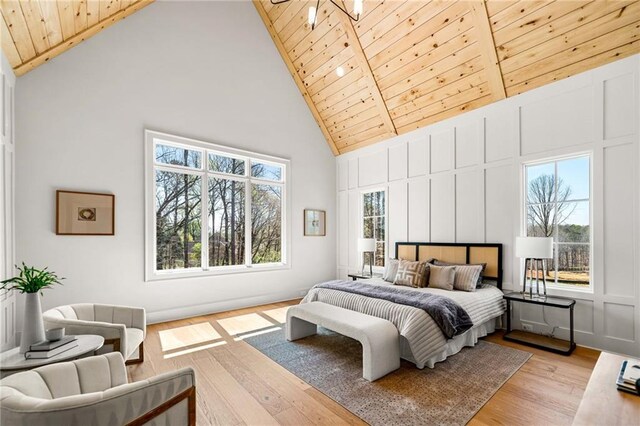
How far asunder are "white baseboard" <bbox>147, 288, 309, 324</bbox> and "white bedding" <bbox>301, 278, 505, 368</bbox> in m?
1.61

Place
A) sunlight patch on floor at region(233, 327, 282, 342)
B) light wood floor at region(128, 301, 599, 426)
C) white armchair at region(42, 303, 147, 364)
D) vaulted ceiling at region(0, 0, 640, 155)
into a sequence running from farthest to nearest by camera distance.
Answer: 1. sunlight patch on floor at region(233, 327, 282, 342)
2. vaulted ceiling at region(0, 0, 640, 155)
3. white armchair at region(42, 303, 147, 364)
4. light wood floor at region(128, 301, 599, 426)

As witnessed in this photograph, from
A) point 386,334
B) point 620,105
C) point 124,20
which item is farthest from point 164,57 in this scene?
point 620,105

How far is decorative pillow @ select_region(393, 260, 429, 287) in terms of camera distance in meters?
4.18

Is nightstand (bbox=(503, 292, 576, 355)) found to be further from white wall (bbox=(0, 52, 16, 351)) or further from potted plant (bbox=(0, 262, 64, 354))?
white wall (bbox=(0, 52, 16, 351))

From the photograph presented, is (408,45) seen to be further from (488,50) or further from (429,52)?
(488,50)

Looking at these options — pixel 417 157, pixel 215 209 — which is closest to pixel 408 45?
pixel 417 157

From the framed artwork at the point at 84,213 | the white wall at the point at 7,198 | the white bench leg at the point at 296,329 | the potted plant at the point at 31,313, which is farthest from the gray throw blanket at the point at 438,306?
the white wall at the point at 7,198

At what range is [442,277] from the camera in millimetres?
4070

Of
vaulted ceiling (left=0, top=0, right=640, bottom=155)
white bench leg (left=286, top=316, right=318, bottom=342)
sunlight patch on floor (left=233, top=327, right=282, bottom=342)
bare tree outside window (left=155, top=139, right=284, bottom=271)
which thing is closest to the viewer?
vaulted ceiling (left=0, top=0, right=640, bottom=155)

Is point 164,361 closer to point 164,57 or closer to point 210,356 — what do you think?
point 210,356

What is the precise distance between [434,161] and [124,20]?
5015mm

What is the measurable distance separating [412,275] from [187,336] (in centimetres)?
309

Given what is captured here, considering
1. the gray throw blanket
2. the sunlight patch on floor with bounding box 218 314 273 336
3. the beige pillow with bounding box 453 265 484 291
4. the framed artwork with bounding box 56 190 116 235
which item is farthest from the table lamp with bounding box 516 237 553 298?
A: the framed artwork with bounding box 56 190 116 235

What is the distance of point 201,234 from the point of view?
488 cm
